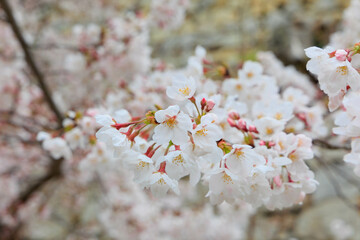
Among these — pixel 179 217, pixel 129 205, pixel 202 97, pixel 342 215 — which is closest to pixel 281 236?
pixel 342 215

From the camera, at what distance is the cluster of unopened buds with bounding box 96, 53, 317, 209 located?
21.6 inches

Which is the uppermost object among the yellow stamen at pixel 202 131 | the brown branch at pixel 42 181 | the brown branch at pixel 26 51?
the brown branch at pixel 26 51

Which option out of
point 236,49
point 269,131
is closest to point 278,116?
point 269,131

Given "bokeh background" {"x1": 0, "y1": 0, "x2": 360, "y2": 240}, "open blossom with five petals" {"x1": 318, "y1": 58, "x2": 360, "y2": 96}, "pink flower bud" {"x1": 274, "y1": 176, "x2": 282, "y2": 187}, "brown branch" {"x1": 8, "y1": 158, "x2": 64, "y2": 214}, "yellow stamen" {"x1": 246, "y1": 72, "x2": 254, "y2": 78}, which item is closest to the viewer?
"open blossom with five petals" {"x1": 318, "y1": 58, "x2": 360, "y2": 96}

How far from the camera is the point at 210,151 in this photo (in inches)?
21.5

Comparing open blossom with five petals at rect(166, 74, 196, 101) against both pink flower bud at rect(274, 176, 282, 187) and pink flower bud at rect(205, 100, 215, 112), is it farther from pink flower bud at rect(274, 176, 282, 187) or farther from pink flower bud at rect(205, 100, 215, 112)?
pink flower bud at rect(274, 176, 282, 187)

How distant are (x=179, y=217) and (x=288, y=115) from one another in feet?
7.73

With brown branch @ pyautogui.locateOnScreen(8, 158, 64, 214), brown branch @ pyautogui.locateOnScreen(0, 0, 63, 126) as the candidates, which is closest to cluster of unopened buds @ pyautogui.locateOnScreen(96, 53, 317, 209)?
brown branch @ pyautogui.locateOnScreen(0, 0, 63, 126)

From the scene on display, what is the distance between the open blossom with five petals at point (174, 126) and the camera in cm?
54

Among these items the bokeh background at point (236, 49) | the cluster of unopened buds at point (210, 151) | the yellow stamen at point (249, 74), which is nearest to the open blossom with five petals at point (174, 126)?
the cluster of unopened buds at point (210, 151)

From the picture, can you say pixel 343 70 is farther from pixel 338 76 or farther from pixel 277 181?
pixel 277 181

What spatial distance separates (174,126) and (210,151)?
0.26 ft

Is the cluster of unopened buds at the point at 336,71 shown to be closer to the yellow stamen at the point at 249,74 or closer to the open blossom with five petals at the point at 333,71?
the open blossom with five petals at the point at 333,71

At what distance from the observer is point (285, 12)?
4.08 m
